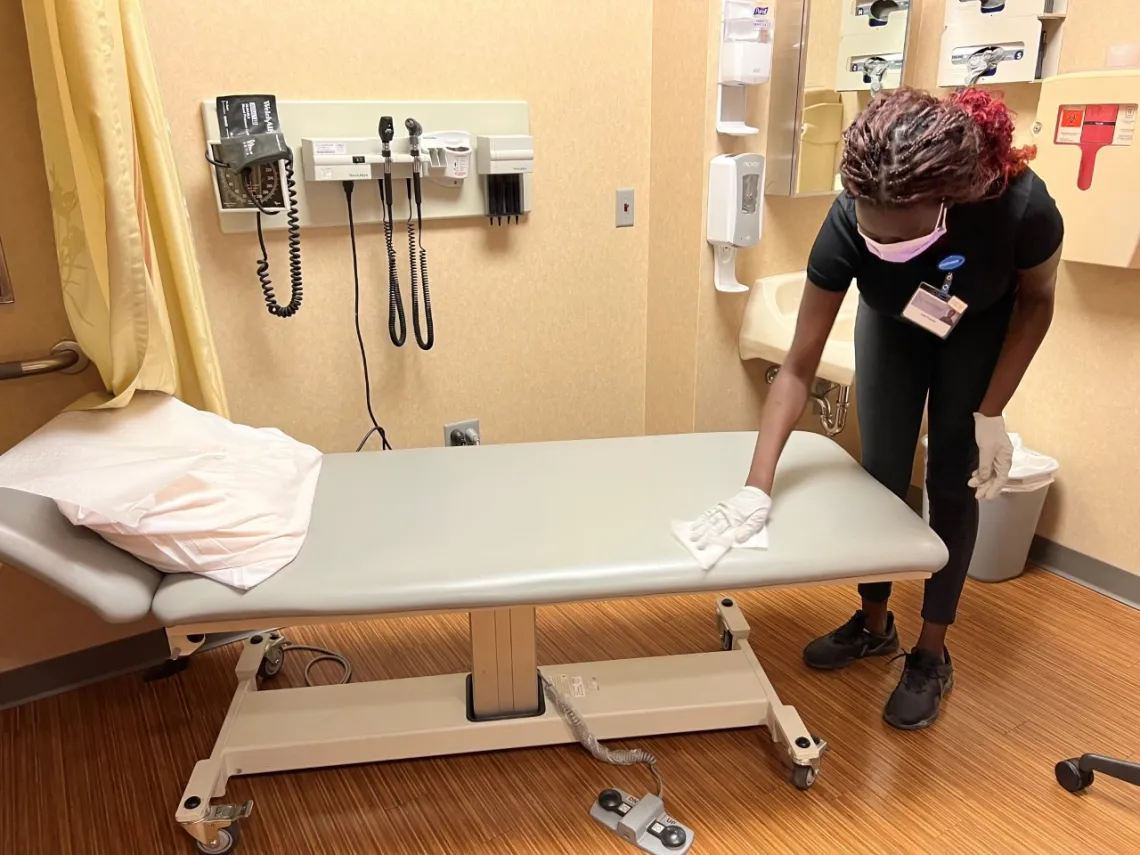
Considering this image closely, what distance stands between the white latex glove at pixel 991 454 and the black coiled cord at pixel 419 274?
1274 millimetres

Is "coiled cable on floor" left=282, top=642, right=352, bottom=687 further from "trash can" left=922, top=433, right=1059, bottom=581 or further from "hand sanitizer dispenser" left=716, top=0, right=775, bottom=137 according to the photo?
"hand sanitizer dispenser" left=716, top=0, right=775, bottom=137

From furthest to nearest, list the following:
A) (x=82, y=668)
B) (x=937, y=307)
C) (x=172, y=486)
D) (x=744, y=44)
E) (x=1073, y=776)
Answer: (x=744, y=44)
(x=82, y=668)
(x=1073, y=776)
(x=937, y=307)
(x=172, y=486)

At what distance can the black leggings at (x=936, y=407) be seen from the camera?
5.06 ft

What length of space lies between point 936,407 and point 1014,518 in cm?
78

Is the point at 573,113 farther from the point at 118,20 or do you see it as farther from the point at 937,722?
the point at 937,722

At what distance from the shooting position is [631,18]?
218 cm

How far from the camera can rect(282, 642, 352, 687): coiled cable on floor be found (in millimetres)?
1896

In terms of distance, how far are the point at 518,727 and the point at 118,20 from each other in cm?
142

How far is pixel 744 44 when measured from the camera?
2047 millimetres

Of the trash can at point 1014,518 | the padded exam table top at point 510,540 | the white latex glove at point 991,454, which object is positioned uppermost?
the white latex glove at point 991,454

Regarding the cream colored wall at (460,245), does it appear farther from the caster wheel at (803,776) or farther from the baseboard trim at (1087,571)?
the caster wheel at (803,776)

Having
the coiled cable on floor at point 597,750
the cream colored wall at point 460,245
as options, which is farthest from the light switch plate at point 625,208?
the coiled cable on floor at point 597,750

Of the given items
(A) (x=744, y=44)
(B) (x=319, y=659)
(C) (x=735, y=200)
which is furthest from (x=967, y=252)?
(B) (x=319, y=659)

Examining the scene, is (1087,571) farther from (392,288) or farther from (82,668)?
(82,668)
